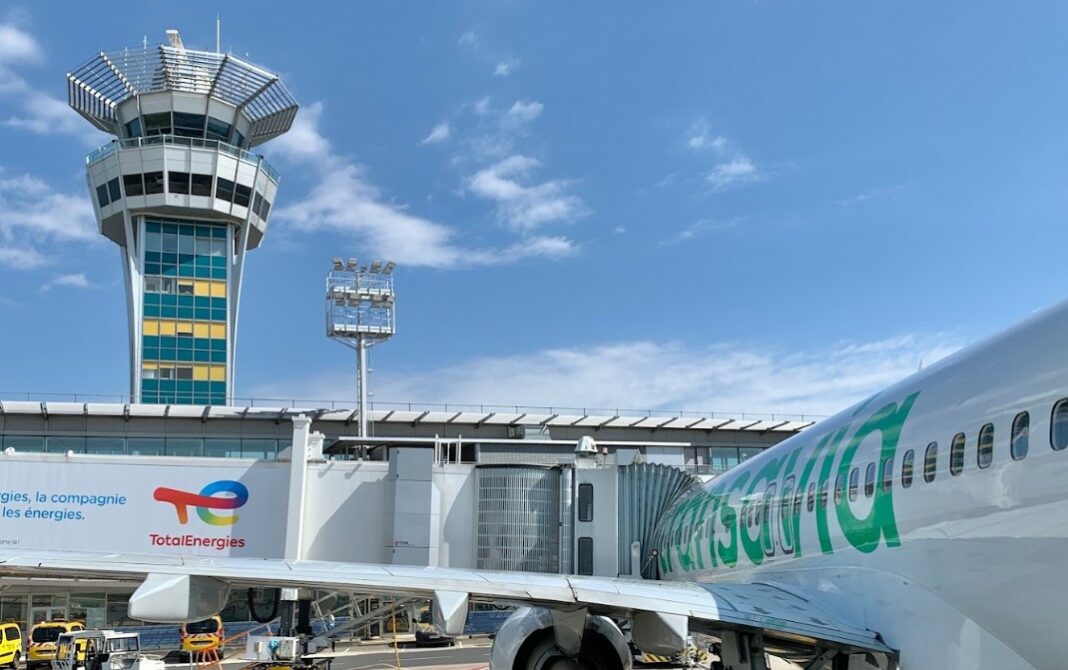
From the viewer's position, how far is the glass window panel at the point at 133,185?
54.8m

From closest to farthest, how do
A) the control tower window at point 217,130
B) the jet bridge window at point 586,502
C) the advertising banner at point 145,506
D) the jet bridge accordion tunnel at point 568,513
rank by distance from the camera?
the jet bridge accordion tunnel at point 568,513 → the jet bridge window at point 586,502 → the advertising banner at point 145,506 → the control tower window at point 217,130

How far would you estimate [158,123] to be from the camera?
56.3 metres

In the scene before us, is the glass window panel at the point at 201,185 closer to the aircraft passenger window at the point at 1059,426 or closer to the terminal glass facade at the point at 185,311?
the terminal glass facade at the point at 185,311

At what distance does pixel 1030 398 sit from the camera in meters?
6.38

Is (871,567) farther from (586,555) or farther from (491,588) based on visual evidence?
(586,555)

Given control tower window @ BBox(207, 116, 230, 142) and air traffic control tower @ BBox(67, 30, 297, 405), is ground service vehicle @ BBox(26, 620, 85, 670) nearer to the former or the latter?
air traffic control tower @ BBox(67, 30, 297, 405)

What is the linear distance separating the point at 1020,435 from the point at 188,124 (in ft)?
190

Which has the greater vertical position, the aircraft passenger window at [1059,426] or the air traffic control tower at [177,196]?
the air traffic control tower at [177,196]

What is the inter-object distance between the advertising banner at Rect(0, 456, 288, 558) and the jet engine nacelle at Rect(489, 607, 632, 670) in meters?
22.1

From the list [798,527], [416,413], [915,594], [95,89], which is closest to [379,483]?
[416,413]

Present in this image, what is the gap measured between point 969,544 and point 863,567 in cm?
184

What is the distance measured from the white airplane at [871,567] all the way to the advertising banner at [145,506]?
2224cm

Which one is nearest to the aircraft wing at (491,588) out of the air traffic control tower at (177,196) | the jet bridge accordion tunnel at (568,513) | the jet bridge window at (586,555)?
the jet bridge accordion tunnel at (568,513)

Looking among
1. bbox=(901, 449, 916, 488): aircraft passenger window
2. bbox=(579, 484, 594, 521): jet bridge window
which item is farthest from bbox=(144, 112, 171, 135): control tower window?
bbox=(901, 449, 916, 488): aircraft passenger window
